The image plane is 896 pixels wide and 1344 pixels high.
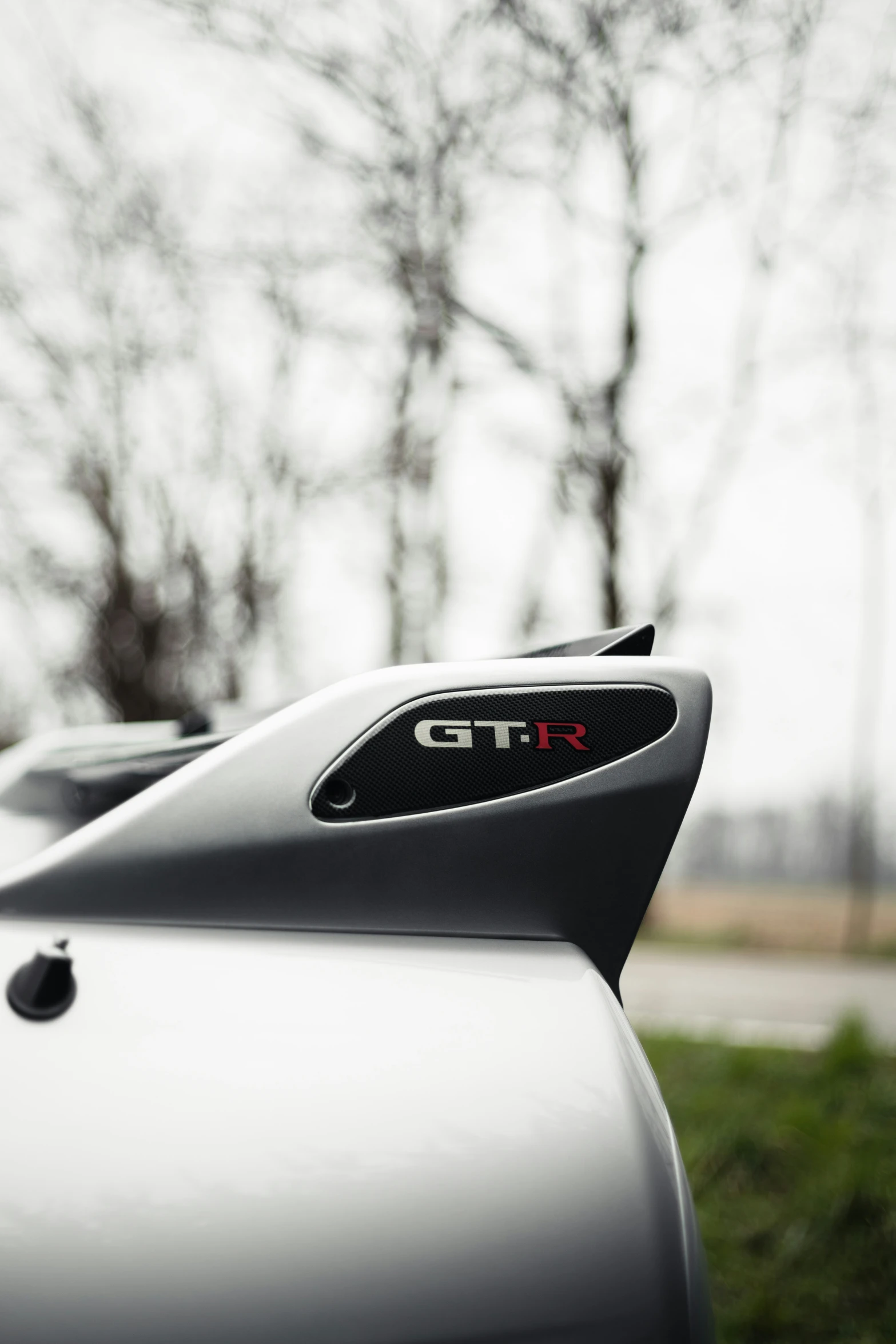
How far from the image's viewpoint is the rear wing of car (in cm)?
96

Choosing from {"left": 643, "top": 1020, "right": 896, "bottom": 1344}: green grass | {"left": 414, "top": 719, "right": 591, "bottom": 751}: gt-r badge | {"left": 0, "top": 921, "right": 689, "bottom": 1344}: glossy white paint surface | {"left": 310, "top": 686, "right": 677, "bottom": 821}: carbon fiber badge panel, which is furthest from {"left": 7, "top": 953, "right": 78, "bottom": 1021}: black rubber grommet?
{"left": 643, "top": 1020, "right": 896, "bottom": 1344}: green grass

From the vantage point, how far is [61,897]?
0.96 meters

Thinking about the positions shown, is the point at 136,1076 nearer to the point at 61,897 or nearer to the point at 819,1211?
the point at 61,897

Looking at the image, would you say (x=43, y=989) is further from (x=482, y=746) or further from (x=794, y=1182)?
(x=794, y=1182)

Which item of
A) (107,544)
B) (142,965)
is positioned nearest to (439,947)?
(142,965)

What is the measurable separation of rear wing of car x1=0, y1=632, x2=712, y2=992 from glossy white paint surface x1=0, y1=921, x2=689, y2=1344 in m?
0.07

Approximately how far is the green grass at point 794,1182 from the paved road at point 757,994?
47 centimetres

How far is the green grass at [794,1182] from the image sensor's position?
2.78 m

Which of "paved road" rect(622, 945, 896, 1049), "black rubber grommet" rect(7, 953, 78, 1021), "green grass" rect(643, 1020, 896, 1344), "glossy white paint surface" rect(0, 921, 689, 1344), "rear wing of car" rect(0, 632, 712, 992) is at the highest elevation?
"rear wing of car" rect(0, 632, 712, 992)

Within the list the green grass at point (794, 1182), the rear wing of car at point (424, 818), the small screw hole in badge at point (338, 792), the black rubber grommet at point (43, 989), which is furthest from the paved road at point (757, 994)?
the black rubber grommet at point (43, 989)

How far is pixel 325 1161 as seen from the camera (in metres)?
0.81

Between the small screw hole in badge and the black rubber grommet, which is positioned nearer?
the black rubber grommet

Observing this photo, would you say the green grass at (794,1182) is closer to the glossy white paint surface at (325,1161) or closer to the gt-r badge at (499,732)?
the glossy white paint surface at (325,1161)

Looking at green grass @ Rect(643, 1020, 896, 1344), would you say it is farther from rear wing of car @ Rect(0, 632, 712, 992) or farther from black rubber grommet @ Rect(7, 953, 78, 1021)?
black rubber grommet @ Rect(7, 953, 78, 1021)
